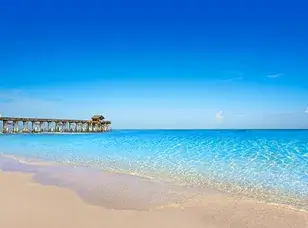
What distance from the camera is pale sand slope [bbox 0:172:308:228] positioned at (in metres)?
4.39

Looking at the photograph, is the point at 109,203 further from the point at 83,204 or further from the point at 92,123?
the point at 92,123

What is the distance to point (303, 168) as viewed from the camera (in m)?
10.4

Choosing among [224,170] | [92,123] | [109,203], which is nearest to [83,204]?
[109,203]

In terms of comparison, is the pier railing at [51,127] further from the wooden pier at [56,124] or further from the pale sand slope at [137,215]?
the pale sand slope at [137,215]

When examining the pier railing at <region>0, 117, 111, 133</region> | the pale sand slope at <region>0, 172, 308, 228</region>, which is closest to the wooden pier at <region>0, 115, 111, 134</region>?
the pier railing at <region>0, 117, 111, 133</region>

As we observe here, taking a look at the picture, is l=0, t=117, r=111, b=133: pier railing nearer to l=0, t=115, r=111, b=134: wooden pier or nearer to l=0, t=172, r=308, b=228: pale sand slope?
l=0, t=115, r=111, b=134: wooden pier

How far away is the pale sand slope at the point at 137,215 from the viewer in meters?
4.39

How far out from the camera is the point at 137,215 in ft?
15.9

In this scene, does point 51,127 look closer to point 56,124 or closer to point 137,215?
point 56,124

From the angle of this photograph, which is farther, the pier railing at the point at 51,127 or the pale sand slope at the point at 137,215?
the pier railing at the point at 51,127

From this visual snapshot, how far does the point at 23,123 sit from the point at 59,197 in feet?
178

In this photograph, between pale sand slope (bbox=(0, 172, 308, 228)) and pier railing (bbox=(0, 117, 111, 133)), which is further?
pier railing (bbox=(0, 117, 111, 133))

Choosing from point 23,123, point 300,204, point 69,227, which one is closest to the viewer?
point 69,227

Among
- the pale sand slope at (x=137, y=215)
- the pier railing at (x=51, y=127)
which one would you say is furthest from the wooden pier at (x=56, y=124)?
the pale sand slope at (x=137, y=215)
